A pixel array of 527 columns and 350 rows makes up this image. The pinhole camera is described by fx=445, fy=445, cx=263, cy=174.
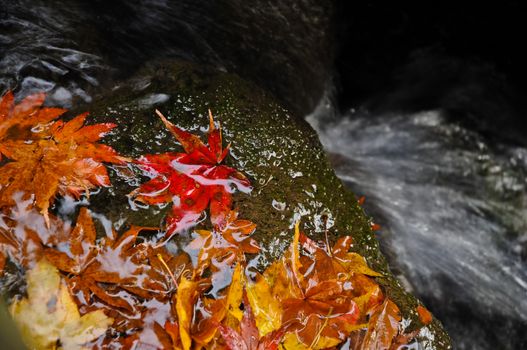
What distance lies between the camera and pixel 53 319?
4.91 ft

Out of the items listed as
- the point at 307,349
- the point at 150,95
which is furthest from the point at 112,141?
the point at 307,349

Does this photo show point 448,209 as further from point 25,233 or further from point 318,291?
point 25,233

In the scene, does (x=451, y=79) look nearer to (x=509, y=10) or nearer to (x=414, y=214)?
(x=509, y=10)

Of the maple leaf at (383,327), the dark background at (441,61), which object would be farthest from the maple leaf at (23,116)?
the dark background at (441,61)

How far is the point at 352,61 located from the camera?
469cm

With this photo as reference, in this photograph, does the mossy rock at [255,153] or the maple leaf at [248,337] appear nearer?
the maple leaf at [248,337]

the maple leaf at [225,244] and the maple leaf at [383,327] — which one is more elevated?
the maple leaf at [225,244]

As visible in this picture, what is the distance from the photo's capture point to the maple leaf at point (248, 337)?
149 centimetres

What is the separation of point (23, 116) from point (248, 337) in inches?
57.7

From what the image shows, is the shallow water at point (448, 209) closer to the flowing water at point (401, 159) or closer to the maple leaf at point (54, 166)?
the flowing water at point (401, 159)

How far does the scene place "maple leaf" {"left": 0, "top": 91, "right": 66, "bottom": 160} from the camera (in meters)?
1.93

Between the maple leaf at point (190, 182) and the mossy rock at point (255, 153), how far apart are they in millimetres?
50

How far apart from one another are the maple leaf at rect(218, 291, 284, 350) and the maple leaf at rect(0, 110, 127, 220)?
81 centimetres

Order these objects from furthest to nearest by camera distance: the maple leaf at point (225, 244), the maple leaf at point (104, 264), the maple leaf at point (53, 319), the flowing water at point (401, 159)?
the flowing water at point (401, 159) → the maple leaf at point (225, 244) → the maple leaf at point (104, 264) → the maple leaf at point (53, 319)
